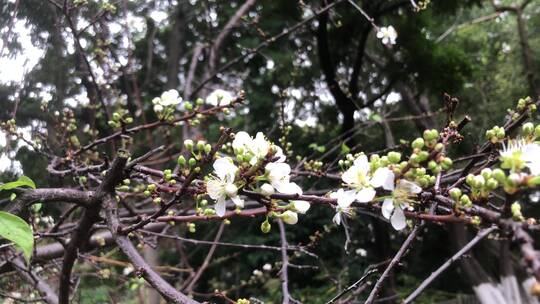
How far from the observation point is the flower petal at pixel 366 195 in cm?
73

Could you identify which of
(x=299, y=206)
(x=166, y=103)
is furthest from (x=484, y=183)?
(x=166, y=103)

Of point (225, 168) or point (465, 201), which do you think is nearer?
point (465, 201)

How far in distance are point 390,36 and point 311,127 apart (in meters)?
2.01

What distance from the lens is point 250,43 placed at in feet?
15.5

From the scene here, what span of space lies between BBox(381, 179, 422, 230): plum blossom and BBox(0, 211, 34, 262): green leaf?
1.70 feet

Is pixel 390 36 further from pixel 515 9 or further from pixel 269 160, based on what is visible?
pixel 515 9

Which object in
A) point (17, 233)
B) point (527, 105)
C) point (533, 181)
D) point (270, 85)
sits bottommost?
point (17, 233)

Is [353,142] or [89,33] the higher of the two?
[89,33]

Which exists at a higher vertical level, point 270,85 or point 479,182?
point 270,85

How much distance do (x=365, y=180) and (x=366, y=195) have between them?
0.04 metres

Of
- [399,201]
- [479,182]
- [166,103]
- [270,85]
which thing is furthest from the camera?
[270,85]

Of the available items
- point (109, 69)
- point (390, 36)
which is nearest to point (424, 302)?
point (390, 36)

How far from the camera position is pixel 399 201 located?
751 mm

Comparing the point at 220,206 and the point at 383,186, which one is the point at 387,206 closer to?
the point at 383,186
